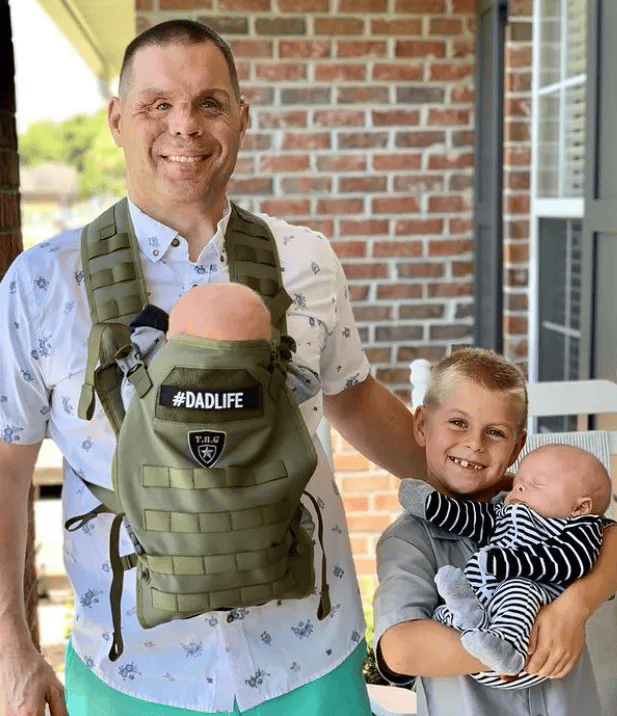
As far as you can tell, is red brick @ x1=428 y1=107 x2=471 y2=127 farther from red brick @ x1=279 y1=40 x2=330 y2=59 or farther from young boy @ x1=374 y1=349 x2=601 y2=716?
young boy @ x1=374 y1=349 x2=601 y2=716

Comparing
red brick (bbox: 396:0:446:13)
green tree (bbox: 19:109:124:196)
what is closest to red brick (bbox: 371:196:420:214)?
red brick (bbox: 396:0:446:13)

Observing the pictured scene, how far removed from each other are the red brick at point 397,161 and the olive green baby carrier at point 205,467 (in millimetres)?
2887

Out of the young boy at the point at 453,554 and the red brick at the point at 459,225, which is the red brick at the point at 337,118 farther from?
the young boy at the point at 453,554

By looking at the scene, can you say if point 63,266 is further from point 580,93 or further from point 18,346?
point 580,93

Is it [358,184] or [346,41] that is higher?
[346,41]

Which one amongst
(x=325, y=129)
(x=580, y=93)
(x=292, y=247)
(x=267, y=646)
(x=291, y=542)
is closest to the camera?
(x=291, y=542)

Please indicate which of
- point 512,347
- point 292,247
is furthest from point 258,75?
point 292,247

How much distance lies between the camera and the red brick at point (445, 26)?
13.6 ft

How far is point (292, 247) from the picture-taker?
1638 mm

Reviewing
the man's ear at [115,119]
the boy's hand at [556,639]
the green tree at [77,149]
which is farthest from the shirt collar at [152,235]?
the green tree at [77,149]

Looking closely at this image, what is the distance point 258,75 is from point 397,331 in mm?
1158

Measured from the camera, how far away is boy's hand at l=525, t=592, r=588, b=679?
144 cm

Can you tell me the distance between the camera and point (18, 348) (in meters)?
1.48

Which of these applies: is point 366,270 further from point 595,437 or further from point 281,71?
point 595,437
